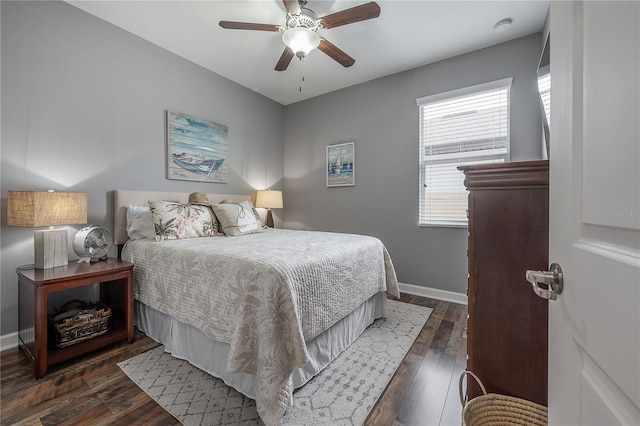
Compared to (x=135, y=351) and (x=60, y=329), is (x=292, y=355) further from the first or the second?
(x=60, y=329)

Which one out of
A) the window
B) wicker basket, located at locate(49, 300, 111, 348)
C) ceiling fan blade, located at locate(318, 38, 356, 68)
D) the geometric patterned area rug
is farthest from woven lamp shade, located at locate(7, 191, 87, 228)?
the window

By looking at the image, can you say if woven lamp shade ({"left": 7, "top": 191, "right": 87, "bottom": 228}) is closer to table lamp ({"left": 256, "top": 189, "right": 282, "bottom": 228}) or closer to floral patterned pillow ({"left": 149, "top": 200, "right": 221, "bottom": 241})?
floral patterned pillow ({"left": 149, "top": 200, "right": 221, "bottom": 241})

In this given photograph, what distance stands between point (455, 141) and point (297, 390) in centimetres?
291

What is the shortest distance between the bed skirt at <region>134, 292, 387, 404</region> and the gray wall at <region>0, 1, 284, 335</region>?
1.03 meters

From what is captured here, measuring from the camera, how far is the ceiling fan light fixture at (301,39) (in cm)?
195

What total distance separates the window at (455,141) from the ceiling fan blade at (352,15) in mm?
1589

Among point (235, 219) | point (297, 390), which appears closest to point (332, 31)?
point (235, 219)

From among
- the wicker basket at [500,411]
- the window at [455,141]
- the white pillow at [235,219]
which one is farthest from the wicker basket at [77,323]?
the window at [455,141]

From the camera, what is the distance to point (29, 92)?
2033 millimetres

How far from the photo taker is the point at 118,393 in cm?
149

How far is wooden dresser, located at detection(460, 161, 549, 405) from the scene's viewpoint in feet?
A: 3.12

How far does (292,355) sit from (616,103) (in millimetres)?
1394

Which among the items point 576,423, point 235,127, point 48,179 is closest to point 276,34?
point 235,127

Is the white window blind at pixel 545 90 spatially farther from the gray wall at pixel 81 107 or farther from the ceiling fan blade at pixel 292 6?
the gray wall at pixel 81 107
